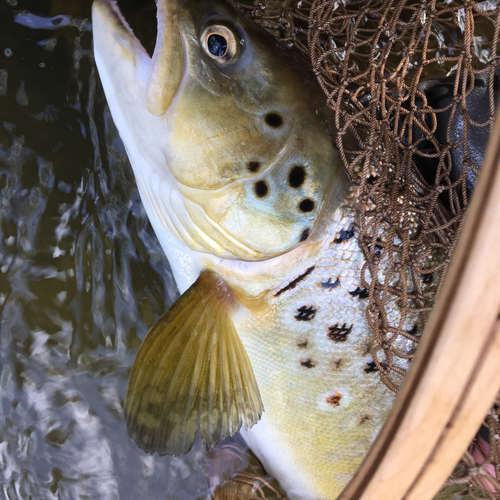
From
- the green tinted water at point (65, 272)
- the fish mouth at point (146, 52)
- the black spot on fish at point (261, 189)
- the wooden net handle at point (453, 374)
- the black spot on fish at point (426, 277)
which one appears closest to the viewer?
the wooden net handle at point (453, 374)

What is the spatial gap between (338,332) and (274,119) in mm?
615

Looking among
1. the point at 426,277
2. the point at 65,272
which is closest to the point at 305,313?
the point at 426,277

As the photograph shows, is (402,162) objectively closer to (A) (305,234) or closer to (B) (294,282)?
(A) (305,234)

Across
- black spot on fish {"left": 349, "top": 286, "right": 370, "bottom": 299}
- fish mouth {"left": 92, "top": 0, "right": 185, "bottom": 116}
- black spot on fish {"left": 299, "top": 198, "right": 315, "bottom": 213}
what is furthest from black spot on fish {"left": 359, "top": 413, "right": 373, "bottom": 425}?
fish mouth {"left": 92, "top": 0, "right": 185, "bottom": 116}

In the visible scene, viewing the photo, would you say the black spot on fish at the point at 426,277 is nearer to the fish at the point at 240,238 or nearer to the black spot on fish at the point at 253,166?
the fish at the point at 240,238

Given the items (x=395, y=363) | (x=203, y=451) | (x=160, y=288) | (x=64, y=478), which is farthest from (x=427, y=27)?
(x=64, y=478)

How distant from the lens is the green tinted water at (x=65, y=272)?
1529 millimetres

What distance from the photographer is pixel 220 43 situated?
1019 mm

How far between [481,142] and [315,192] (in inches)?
20.1

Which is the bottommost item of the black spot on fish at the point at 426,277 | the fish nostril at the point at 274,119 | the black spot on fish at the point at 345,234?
the black spot on fish at the point at 426,277

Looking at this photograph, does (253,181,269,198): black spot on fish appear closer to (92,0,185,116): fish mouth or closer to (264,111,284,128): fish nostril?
(264,111,284,128): fish nostril

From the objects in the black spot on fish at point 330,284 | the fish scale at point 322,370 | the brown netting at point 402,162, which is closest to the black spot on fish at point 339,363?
the fish scale at point 322,370

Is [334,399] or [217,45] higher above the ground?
[217,45]

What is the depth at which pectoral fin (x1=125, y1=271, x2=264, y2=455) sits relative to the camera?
3.79 ft
